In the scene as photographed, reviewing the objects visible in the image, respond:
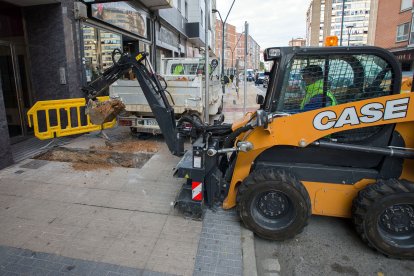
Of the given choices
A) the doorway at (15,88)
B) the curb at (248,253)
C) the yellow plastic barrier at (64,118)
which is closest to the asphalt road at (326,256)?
the curb at (248,253)

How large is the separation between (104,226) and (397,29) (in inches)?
1478

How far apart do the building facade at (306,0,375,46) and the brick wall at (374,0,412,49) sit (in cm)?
3441

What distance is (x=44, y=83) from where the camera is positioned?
7.98 metres

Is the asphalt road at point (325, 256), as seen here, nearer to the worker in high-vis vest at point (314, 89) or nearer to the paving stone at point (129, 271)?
the paving stone at point (129, 271)

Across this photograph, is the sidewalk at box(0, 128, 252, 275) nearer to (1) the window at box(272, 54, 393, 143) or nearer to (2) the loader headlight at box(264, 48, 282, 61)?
(1) the window at box(272, 54, 393, 143)

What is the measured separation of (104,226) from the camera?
3574 millimetres

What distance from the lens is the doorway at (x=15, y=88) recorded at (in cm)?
730

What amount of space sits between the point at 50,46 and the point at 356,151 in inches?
314

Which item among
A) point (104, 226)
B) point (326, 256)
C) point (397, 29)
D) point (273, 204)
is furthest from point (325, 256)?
point (397, 29)

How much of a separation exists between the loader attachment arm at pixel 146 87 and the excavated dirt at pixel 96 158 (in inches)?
48.9

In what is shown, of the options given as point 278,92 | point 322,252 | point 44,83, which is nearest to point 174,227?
point 322,252

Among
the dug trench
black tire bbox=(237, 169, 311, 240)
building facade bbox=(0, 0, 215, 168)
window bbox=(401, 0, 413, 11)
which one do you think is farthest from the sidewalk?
window bbox=(401, 0, 413, 11)

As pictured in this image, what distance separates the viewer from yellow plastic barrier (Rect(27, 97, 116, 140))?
6.63 meters

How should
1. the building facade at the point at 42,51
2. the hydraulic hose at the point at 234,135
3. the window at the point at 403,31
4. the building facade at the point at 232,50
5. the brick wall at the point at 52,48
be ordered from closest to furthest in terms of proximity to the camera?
the hydraulic hose at the point at 234,135 < the building facade at the point at 42,51 < the brick wall at the point at 52,48 < the window at the point at 403,31 < the building facade at the point at 232,50
